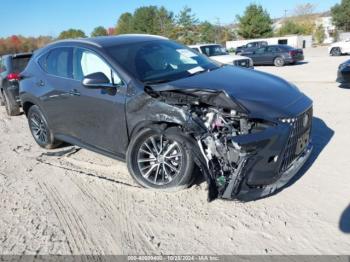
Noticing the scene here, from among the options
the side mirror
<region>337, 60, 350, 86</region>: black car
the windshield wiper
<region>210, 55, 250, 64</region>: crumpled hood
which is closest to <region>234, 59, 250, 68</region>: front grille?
<region>210, 55, 250, 64</region>: crumpled hood

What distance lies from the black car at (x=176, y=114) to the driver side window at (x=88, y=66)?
0.04 feet

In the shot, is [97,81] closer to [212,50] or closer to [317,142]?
[317,142]

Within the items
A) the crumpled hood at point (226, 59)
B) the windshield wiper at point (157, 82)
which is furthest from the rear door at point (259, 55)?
the windshield wiper at point (157, 82)

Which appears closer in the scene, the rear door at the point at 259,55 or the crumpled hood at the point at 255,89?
the crumpled hood at the point at 255,89

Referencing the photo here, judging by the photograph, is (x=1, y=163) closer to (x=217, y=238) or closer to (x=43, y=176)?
(x=43, y=176)

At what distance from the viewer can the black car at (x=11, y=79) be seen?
9.57m

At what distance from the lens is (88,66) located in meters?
4.82

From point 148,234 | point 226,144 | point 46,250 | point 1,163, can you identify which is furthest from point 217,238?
point 1,163

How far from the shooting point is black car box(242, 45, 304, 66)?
21719 millimetres

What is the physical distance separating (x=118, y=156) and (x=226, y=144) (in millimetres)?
1630

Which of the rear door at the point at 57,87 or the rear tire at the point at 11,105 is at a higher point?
the rear door at the point at 57,87

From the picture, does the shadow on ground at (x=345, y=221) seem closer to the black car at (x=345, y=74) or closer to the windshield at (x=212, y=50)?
the black car at (x=345, y=74)

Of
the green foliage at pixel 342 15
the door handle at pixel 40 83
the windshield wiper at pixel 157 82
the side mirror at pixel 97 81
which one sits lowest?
the door handle at pixel 40 83

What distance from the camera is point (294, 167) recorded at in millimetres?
3910
